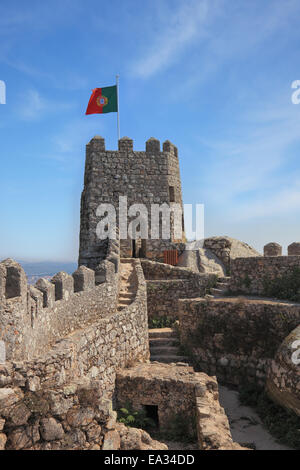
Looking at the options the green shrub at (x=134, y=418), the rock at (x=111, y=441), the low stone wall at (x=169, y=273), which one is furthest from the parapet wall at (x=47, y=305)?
the low stone wall at (x=169, y=273)

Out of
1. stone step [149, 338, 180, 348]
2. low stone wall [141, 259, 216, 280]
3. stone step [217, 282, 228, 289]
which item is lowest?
stone step [149, 338, 180, 348]

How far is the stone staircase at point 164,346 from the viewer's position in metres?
11.1

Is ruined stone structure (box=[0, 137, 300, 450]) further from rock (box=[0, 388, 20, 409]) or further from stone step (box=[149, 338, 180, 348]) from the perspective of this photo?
stone step (box=[149, 338, 180, 348])

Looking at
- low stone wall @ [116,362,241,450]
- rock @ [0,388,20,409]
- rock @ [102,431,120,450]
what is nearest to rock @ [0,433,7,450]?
rock @ [0,388,20,409]

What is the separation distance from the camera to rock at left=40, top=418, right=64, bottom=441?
368 cm

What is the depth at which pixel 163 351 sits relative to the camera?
454 inches

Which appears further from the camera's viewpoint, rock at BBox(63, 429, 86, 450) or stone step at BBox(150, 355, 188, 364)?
stone step at BBox(150, 355, 188, 364)

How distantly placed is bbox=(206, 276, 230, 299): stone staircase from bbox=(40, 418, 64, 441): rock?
1019 cm

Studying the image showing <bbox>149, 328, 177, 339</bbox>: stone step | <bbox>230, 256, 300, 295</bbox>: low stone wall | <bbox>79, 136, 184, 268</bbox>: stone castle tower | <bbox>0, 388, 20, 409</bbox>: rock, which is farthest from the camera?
<bbox>79, 136, 184, 268</bbox>: stone castle tower

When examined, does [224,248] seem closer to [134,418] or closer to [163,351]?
[163,351]

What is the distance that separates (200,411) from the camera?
23.0ft

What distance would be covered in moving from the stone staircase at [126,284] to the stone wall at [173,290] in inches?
38.9

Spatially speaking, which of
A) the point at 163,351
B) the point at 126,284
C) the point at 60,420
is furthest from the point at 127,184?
the point at 60,420

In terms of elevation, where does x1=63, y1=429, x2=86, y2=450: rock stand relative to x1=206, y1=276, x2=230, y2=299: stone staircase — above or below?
below
